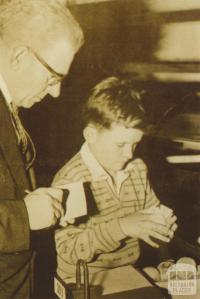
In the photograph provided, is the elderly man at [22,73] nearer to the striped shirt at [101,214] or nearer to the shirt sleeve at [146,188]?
the striped shirt at [101,214]

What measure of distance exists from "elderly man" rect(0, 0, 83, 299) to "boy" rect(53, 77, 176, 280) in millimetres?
158

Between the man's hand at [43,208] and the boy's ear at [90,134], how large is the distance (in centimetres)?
32

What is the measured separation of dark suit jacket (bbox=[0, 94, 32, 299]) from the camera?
104 centimetres

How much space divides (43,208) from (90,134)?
15.2 inches

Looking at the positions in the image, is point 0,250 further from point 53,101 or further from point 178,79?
point 178,79

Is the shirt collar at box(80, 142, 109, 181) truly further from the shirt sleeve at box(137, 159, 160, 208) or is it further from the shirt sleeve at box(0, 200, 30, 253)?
the shirt sleeve at box(0, 200, 30, 253)

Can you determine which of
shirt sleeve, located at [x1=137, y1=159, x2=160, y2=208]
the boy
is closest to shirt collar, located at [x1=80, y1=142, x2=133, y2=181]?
the boy

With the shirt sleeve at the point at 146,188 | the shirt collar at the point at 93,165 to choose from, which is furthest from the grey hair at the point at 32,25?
the shirt sleeve at the point at 146,188

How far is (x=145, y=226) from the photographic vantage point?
4.10 feet

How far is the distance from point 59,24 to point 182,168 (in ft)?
2.21

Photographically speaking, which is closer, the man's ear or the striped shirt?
the man's ear

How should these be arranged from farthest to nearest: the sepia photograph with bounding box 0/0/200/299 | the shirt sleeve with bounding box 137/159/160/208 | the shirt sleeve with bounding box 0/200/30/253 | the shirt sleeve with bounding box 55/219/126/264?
1. the shirt sleeve with bounding box 137/159/160/208
2. the shirt sleeve with bounding box 55/219/126/264
3. the sepia photograph with bounding box 0/0/200/299
4. the shirt sleeve with bounding box 0/200/30/253

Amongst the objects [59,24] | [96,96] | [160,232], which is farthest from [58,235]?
[59,24]

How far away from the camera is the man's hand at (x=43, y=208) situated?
1.04m
